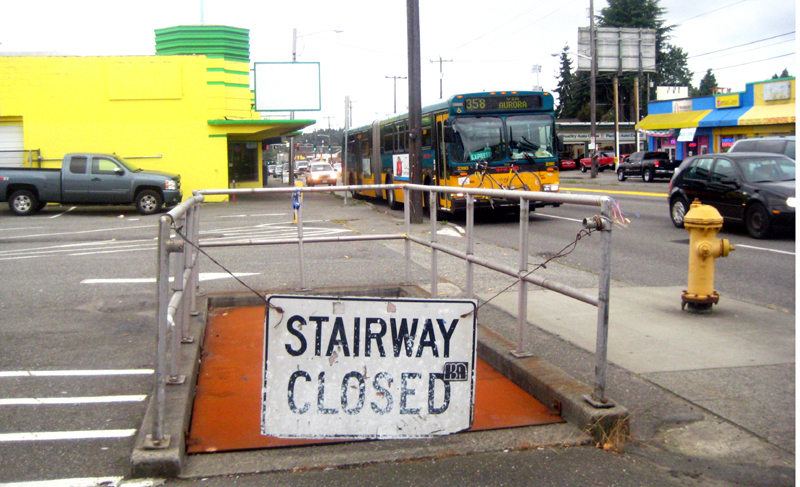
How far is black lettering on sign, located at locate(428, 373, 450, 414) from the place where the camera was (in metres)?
3.88

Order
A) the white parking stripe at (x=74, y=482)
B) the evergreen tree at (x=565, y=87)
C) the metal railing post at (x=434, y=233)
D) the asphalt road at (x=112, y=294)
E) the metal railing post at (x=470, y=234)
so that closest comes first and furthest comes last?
the white parking stripe at (x=74, y=482)
the asphalt road at (x=112, y=294)
the metal railing post at (x=470, y=234)
the metal railing post at (x=434, y=233)
the evergreen tree at (x=565, y=87)

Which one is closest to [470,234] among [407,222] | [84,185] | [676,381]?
[676,381]

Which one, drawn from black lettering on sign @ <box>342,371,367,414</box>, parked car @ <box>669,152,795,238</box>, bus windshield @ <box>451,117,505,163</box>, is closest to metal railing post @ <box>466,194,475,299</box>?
black lettering on sign @ <box>342,371,367,414</box>

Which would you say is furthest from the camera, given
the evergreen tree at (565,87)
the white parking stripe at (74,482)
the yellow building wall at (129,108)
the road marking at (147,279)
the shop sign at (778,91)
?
the evergreen tree at (565,87)

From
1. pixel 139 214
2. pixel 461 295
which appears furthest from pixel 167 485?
pixel 139 214

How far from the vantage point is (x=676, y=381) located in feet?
16.9

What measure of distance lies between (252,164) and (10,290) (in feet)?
90.7

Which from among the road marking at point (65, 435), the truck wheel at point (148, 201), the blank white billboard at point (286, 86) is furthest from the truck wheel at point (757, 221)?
the blank white billboard at point (286, 86)

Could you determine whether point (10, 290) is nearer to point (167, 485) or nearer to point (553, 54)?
point (167, 485)

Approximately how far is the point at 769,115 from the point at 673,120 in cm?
922

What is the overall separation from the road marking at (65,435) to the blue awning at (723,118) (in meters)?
44.0

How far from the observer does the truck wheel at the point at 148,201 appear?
22.8m

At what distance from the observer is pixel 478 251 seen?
5.96 meters

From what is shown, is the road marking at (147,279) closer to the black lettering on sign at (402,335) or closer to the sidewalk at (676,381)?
the sidewalk at (676,381)
